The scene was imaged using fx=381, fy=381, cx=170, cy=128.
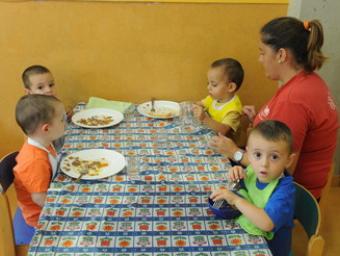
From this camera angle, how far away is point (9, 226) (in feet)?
4.72

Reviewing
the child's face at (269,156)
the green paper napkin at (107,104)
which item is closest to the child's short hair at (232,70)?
the green paper napkin at (107,104)

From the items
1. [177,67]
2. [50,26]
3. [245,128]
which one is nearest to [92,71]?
[50,26]

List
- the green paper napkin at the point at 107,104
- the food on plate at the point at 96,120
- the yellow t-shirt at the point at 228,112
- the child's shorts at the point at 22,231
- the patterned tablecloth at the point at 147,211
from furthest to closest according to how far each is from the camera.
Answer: the green paper napkin at the point at 107,104 → the yellow t-shirt at the point at 228,112 → the food on plate at the point at 96,120 → the child's shorts at the point at 22,231 → the patterned tablecloth at the point at 147,211

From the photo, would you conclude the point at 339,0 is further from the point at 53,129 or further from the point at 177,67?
the point at 53,129

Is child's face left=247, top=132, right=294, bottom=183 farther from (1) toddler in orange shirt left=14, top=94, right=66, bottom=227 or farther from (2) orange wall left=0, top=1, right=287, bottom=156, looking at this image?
(2) orange wall left=0, top=1, right=287, bottom=156

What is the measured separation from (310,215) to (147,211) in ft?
1.93

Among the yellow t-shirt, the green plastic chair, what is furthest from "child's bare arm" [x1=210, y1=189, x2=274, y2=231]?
the yellow t-shirt

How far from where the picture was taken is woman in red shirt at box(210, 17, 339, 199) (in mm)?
1566

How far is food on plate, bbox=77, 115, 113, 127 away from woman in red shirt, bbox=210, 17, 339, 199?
64cm

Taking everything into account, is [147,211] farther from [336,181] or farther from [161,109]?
[336,181]

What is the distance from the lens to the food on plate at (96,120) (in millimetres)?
2035

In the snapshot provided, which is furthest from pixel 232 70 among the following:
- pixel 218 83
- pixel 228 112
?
pixel 228 112

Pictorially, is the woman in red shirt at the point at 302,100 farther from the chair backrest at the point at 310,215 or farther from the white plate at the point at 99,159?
the white plate at the point at 99,159

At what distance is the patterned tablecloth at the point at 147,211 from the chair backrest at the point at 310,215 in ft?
0.51
